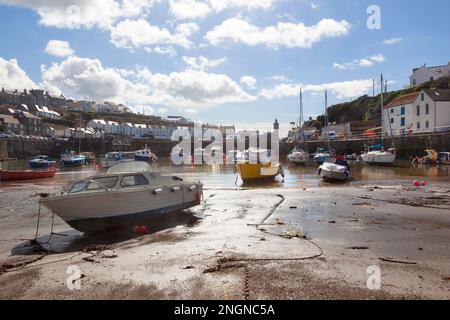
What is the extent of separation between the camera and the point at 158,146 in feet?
280

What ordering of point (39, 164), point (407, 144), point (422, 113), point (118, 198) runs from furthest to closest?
point (422, 113), point (407, 144), point (39, 164), point (118, 198)

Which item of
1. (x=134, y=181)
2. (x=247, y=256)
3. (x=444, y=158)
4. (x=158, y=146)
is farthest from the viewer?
(x=158, y=146)

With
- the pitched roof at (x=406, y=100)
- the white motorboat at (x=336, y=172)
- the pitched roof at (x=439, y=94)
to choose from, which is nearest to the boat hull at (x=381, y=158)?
the white motorboat at (x=336, y=172)

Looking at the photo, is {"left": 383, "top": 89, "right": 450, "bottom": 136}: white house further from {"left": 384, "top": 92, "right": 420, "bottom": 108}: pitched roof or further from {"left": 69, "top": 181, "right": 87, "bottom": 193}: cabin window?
{"left": 69, "top": 181, "right": 87, "bottom": 193}: cabin window

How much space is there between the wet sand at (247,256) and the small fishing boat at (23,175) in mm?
19766

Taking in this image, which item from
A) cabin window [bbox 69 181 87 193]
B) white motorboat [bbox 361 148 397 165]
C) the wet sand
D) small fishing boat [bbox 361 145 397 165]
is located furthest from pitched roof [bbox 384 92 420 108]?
cabin window [bbox 69 181 87 193]

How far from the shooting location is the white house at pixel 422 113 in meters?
52.0

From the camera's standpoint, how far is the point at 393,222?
10750mm

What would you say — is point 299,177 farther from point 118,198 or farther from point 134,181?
point 118,198

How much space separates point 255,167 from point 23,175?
2017 centimetres

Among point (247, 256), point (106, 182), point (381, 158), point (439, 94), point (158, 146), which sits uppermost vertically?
point (439, 94)

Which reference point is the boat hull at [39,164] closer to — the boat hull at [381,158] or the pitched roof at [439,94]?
the boat hull at [381,158]

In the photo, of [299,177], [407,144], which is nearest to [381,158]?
[407,144]
